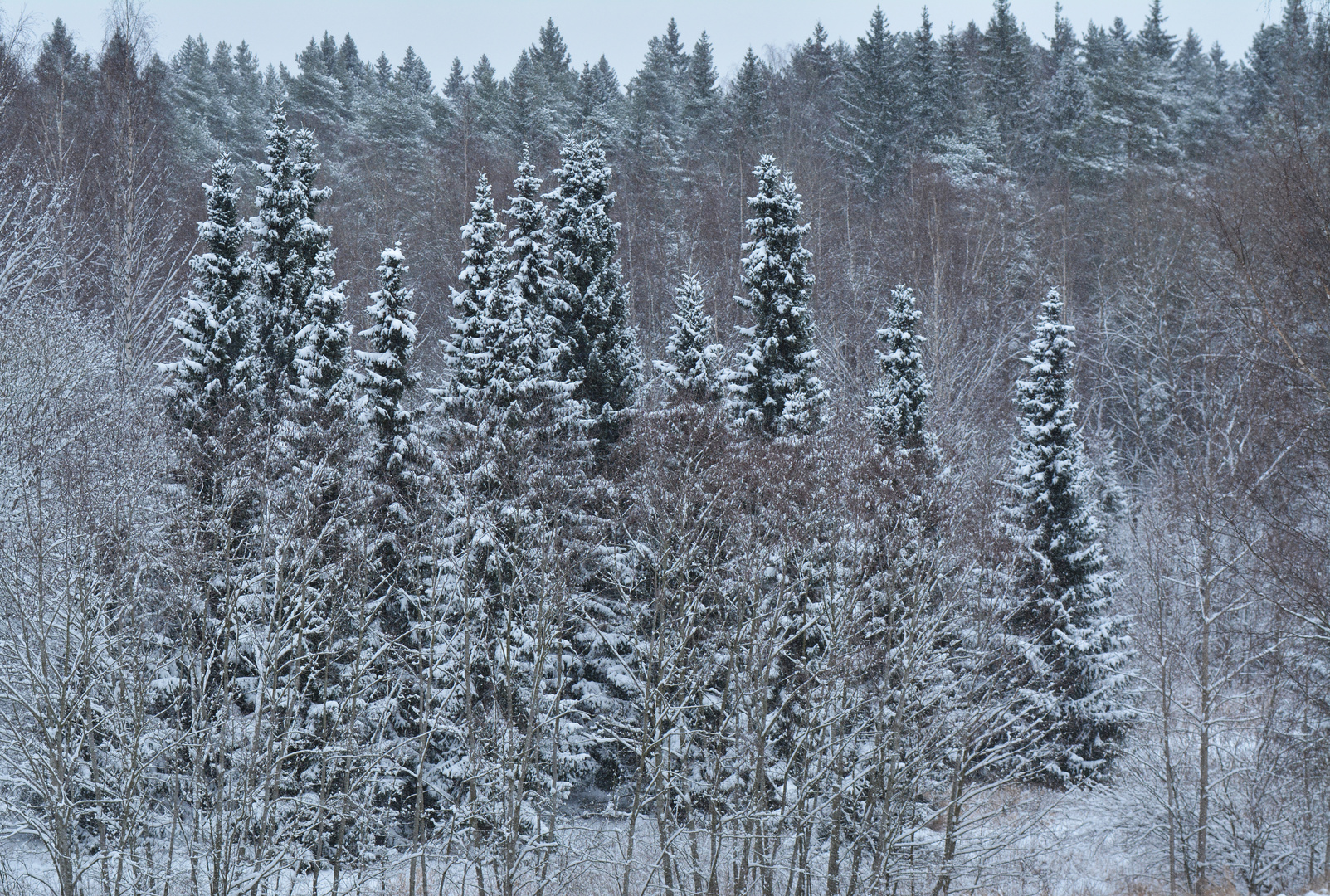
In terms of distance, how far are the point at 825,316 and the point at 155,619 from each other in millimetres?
24643

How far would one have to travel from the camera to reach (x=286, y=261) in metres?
23.7

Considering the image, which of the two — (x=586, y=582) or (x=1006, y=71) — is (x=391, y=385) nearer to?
(x=586, y=582)

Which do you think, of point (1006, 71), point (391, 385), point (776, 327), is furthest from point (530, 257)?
point (1006, 71)

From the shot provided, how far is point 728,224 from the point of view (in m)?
41.6

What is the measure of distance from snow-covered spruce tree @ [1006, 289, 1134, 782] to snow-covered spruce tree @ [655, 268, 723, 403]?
24.0 ft

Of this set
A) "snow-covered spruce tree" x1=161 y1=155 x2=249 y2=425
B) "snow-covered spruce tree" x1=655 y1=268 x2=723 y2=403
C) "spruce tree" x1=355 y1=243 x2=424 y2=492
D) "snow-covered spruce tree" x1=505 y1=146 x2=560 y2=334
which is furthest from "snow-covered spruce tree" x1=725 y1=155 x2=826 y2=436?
"snow-covered spruce tree" x1=161 y1=155 x2=249 y2=425

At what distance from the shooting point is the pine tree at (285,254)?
74.6 feet

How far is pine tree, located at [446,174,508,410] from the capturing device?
71.6ft

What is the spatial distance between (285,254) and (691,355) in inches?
388

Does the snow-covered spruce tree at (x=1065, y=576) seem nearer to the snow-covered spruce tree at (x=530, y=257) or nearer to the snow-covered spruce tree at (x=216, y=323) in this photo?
the snow-covered spruce tree at (x=530, y=257)

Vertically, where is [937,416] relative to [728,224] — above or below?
below

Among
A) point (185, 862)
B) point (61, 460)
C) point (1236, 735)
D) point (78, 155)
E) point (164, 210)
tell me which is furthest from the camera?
point (164, 210)

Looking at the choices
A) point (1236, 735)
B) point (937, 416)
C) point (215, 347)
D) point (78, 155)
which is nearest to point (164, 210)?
point (78, 155)

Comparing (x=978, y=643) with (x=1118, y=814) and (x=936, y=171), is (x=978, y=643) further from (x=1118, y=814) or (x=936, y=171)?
(x=936, y=171)
